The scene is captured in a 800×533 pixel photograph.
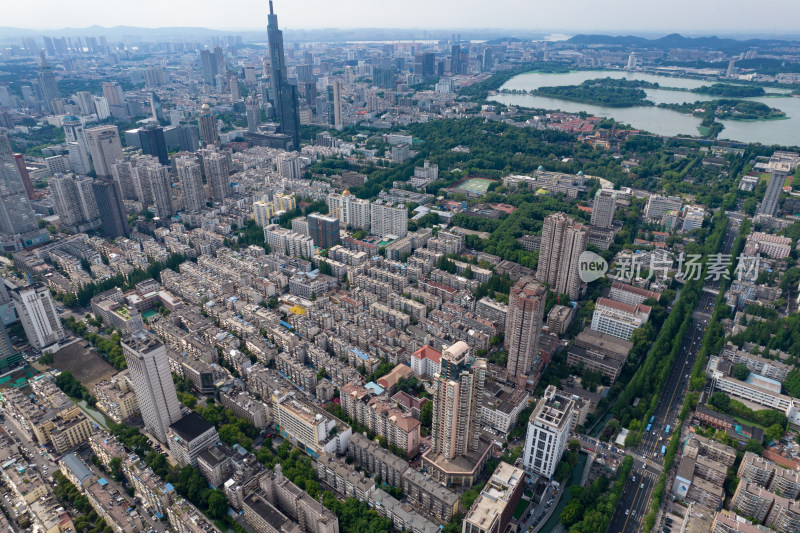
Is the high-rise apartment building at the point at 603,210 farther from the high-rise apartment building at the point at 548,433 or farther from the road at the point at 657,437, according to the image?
the high-rise apartment building at the point at 548,433

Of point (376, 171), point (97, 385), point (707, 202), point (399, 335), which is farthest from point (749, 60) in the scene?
point (97, 385)

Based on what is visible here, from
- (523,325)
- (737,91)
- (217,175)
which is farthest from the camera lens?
(737,91)

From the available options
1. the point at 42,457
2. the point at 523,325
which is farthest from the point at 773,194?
the point at 42,457

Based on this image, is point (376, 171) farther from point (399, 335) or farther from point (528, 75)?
point (528, 75)

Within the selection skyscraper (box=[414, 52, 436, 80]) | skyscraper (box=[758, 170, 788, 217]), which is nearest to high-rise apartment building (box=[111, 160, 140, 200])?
skyscraper (box=[758, 170, 788, 217])

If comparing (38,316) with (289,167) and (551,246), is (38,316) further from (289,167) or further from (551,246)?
(289,167)

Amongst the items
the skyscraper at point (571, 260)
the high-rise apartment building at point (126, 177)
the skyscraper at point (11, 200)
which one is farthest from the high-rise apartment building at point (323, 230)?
the skyscraper at point (11, 200)

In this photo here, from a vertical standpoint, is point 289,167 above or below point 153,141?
below
